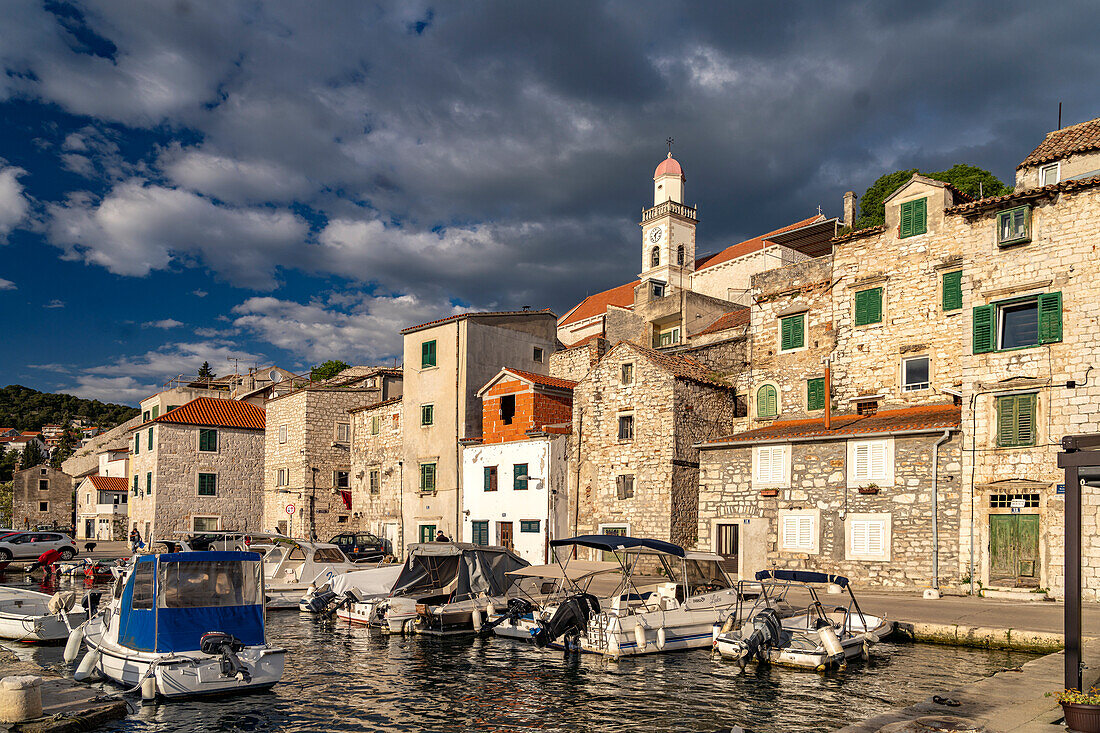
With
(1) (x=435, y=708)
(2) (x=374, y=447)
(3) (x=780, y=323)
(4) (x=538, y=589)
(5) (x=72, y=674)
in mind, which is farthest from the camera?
(2) (x=374, y=447)

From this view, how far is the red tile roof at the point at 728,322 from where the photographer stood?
4312cm

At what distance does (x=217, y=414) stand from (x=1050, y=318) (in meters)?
51.1

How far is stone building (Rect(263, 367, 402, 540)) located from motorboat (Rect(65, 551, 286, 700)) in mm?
34284

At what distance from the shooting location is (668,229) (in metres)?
86.1

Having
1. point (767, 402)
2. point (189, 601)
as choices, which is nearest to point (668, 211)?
point (767, 402)

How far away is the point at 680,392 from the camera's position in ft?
108

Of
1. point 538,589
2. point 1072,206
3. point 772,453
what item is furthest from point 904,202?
point 538,589

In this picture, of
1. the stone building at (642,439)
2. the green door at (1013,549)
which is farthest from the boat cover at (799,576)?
the stone building at (642,439)

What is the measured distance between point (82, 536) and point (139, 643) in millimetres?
64973

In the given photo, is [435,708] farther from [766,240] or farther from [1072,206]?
[766,240]

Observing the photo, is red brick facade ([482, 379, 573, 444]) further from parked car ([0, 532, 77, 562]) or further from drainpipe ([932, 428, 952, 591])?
parked car ([0, 532, 77, 562])

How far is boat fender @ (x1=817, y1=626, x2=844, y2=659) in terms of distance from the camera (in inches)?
682

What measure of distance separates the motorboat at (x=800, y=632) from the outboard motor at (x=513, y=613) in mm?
5156

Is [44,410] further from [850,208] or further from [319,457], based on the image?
[850,208]
